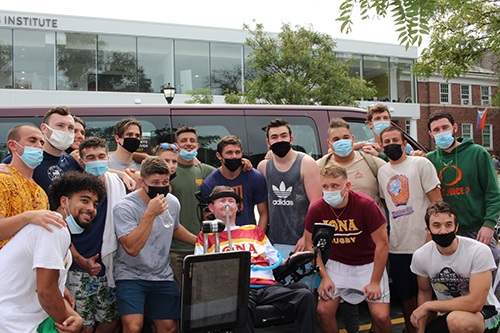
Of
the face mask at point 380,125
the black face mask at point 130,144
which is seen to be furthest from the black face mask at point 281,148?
the black face mask at point 130,144

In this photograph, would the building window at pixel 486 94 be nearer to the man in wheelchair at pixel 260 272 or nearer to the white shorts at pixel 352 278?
the white shorts at pixel 352 278

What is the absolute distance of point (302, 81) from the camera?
14023 mm

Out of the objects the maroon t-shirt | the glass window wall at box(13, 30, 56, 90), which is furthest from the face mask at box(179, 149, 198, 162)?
the glass window wall at box(13, 30, 56, 90)

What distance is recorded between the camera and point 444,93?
3198cm

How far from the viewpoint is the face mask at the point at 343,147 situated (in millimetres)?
4164

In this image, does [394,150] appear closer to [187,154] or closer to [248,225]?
[248,225]

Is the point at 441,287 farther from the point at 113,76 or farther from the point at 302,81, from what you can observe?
the point at 113,76

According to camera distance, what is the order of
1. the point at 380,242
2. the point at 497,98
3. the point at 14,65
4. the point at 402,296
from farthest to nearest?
the point at 14,65 → the point at 497,98 → the point at 402,296 → the point at 380,242

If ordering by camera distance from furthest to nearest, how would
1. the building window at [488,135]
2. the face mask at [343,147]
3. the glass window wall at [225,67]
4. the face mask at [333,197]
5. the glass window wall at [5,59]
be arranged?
the building window at [488,135] → the glass window wall at [225,67] → the glass window wall at [5,59] → the face mask at [343,147] → the face mask at [333,197]

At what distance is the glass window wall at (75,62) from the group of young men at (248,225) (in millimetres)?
16607

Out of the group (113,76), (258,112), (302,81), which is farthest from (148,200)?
(113,76)

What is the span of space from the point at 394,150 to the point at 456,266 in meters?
1.28

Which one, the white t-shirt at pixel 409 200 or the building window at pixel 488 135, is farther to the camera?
the building window at pixel 488 135

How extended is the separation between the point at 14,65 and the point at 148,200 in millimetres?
18388
